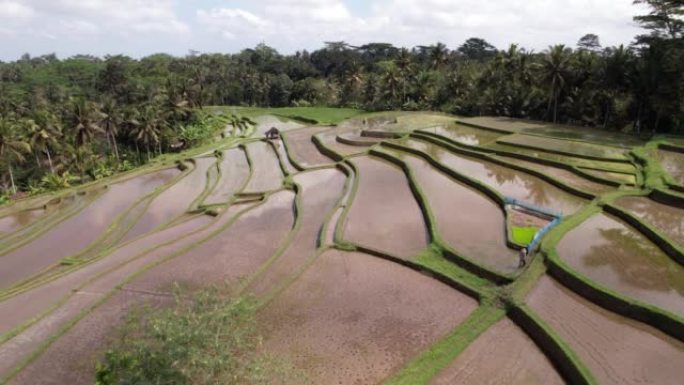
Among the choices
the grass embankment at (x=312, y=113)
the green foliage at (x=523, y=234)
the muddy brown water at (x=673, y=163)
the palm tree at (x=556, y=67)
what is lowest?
the green foliage at (x=523, y=234)

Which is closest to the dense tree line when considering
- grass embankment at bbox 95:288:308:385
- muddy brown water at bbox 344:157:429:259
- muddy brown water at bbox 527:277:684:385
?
muddy brown water at bbox 344:157:429:259

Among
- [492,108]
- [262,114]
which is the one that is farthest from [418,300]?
[262,114]

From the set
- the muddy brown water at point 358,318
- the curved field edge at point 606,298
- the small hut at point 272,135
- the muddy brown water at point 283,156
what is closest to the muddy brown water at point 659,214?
the curved field edge at point 606,298

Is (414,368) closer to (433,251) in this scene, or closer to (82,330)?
(433,251)

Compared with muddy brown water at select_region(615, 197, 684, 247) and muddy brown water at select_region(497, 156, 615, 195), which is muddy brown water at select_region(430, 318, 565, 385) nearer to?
muddy brown water at select_region(615, 197, 684, 247)

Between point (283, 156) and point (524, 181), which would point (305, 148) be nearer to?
point (283, 156)

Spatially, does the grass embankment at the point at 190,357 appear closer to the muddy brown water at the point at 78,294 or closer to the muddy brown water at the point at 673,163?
the muddy brown water at the point at 78,294

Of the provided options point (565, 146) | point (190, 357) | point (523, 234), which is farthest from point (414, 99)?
point (190, 357)
